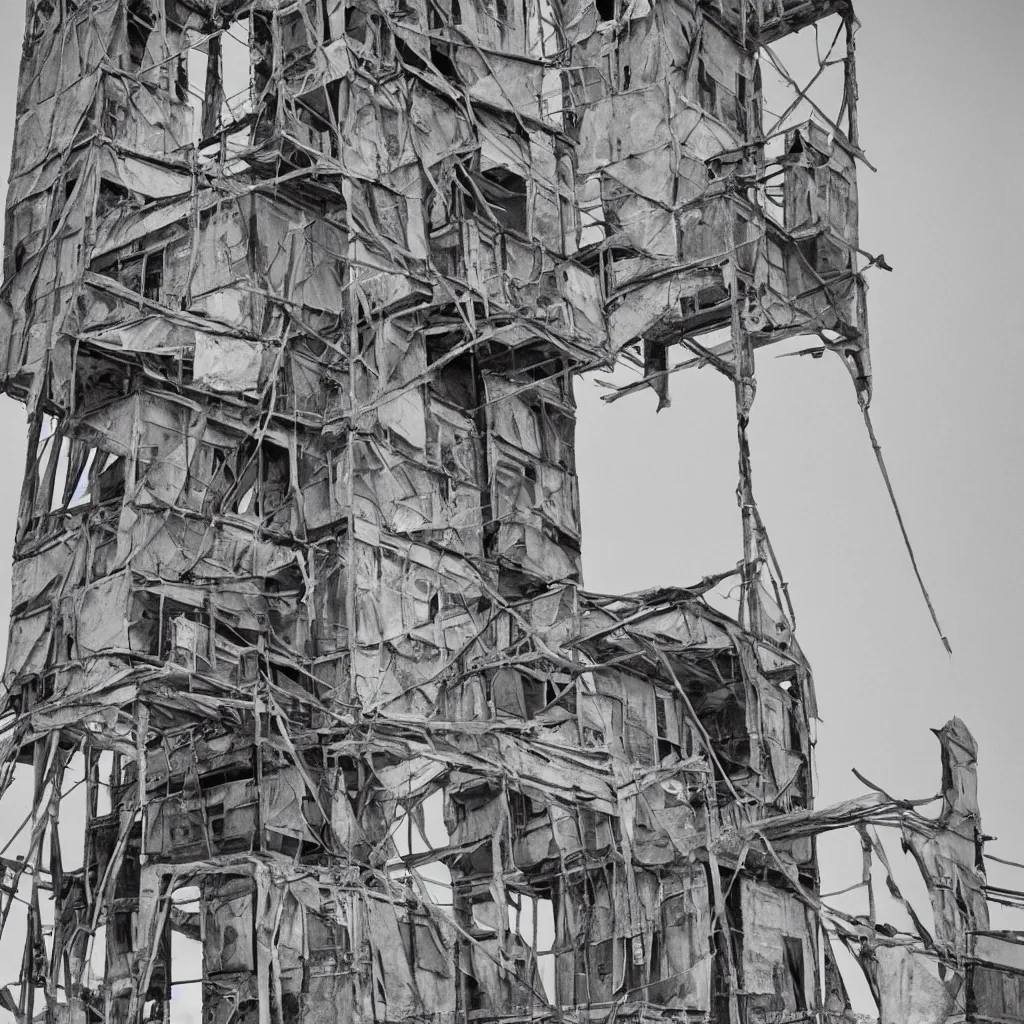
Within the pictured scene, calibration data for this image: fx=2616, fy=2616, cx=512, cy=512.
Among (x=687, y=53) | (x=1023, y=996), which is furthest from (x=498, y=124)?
(x=1023, y=996)

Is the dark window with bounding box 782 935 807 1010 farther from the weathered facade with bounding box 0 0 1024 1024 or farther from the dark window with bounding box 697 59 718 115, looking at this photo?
the dark window with bounding box 697 59 718 115

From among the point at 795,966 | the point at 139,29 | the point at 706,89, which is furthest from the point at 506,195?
the point at 795,966

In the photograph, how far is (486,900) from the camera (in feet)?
139

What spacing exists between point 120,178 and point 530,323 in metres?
6.98

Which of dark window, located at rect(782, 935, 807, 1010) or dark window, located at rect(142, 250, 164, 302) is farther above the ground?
dark window, located at rect(142, 250, 164, 302)

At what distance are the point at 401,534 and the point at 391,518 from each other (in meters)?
0.31

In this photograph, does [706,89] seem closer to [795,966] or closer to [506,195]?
[506,195]

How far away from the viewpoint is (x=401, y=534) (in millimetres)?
40875

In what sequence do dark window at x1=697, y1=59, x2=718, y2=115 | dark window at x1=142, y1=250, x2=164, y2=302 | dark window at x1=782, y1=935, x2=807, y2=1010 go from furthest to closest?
dark window at x1=697, y1=59, x2=718, y2=115 < dark window at x1=142, y1=250, x2=164, y2=302 < dark window at x1=782, y1=935, x2=807, y2=1010

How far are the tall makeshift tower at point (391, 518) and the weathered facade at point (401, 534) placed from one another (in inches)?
3.1

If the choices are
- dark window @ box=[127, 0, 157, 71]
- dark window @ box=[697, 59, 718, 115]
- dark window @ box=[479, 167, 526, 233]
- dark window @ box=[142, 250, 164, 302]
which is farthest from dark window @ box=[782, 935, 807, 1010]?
dark window @ box=[127, 0, 157, 71]

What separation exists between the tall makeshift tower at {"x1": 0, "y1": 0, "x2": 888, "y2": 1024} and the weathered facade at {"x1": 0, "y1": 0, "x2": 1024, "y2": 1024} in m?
0.08

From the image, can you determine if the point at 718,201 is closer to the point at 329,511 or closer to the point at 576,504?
the point at 576,504

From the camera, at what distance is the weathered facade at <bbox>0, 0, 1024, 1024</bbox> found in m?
38.4
